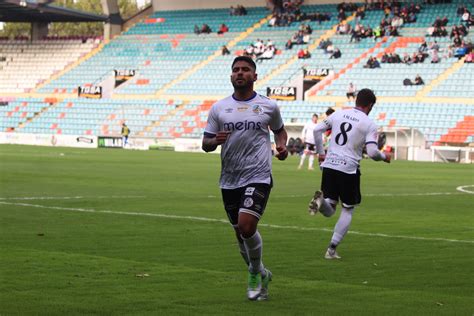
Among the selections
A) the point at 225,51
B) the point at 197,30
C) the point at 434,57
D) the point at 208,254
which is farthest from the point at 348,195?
the point at 197,30

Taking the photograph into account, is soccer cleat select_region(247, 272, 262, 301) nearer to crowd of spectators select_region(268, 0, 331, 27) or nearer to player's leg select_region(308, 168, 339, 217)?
player's leg select_region(308, 168, 339, 217)

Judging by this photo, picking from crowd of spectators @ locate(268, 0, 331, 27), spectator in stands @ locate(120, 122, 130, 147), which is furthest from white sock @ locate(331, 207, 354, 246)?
crowd of spectators @ locate(268, 0, 331, 27)


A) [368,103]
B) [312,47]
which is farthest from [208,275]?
[312,47]

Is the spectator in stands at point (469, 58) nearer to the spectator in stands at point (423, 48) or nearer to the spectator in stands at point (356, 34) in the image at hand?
the spectator in stands at point (423, 48)

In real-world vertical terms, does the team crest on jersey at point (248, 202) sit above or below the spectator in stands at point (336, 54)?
below

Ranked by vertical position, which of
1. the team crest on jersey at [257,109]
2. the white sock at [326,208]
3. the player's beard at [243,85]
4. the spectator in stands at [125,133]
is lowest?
the spectator in stands at [125,133]

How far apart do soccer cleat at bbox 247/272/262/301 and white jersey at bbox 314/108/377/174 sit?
3.99m

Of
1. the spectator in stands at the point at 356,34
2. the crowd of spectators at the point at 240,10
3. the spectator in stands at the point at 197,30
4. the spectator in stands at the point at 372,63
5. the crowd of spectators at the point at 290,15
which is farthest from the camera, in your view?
the crowd of spectators at the point at 240,10

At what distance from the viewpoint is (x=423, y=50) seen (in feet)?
206

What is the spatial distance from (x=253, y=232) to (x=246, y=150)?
2.76 feet

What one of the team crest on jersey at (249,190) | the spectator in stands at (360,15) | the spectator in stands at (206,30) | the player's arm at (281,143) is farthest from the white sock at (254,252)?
the spectator in stands at (206,30)

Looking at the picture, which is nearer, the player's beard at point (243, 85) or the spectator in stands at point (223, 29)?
the player's beard at point (243, 85)

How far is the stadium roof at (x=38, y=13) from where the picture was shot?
74.4 m

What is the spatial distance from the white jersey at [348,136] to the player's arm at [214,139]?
3.62 meters
